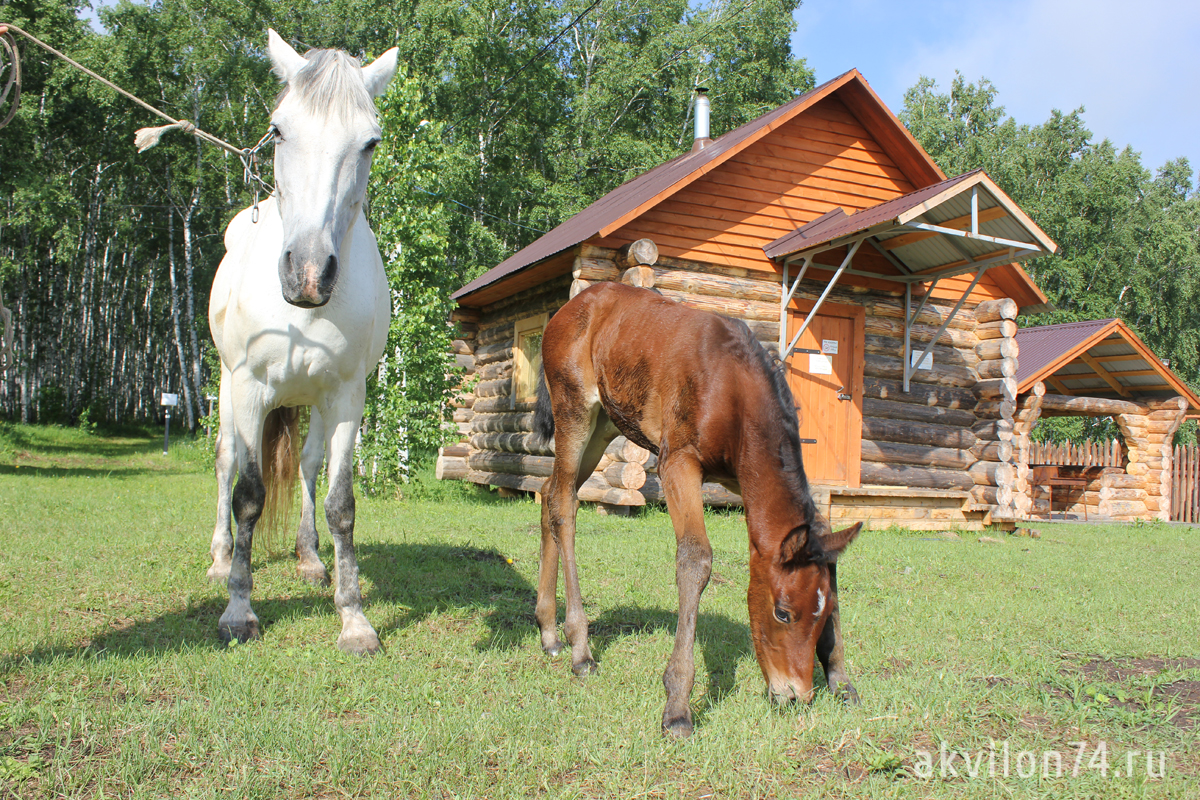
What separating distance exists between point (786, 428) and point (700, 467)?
15.8 inches

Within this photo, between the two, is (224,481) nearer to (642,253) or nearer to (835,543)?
(835,543)

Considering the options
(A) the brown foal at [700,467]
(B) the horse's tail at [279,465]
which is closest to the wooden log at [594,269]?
(B) the horse's tail at [279,465]

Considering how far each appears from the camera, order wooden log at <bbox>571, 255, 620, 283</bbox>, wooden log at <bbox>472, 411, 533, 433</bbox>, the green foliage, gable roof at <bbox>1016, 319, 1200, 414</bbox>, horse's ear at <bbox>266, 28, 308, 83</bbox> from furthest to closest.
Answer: the green foliage < gable roof at <bbox>1016, 319, 1200, 414</bbox> < wooden log at <bbox>472, 411, 533, 433</bbox> < wooden log at <bbox>571, 255, 620, 283</bbox> < horse's ear at <bbox>266, 28, 308, 83</bbox>

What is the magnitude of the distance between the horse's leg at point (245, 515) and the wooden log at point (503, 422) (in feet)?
26.9

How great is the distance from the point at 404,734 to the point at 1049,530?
13.3 metres

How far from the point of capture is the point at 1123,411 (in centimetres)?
1795

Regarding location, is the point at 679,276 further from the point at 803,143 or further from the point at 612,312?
the point at 612,312

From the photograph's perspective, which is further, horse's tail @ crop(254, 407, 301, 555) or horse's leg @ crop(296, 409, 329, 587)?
horse's tail @ crop(254, 407, 301, 555)

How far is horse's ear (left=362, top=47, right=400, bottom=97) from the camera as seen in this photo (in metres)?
3.67

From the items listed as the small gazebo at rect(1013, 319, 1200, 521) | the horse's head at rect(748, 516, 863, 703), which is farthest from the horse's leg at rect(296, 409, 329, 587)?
the small gazebo at rect(1013, 319, 1200, 521)

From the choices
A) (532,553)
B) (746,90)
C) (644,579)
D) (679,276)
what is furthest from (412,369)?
(746,90)

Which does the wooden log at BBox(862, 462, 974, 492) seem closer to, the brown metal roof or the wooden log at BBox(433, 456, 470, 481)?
the brown metal roof

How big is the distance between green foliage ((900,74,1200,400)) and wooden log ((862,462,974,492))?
1026 inches

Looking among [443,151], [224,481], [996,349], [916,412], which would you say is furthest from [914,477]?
[443,151]
